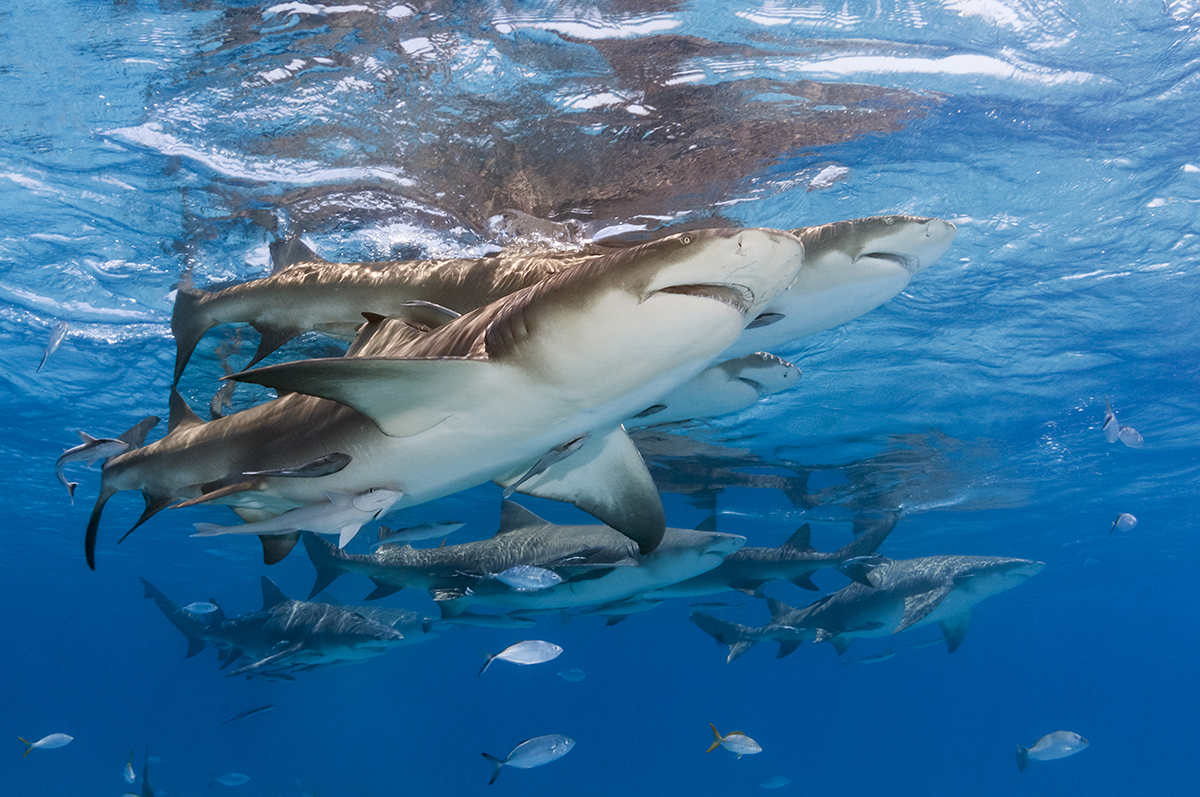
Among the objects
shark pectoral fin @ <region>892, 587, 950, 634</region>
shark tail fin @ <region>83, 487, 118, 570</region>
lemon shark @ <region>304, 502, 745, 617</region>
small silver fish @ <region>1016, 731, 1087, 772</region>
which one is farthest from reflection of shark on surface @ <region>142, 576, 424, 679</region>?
small silver fish @ <region>1016, 731, 1087, 772</region>

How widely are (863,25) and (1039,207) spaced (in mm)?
4253

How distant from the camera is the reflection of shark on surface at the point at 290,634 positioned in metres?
13.0

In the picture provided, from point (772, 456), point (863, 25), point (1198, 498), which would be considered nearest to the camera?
point (863, 25)

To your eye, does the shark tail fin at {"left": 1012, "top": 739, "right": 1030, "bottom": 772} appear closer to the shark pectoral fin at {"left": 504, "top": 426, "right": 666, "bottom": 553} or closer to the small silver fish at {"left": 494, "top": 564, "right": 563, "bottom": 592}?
the small silver fish at {"left": 494, "top": 564, "right": 563, "bottom": 592}

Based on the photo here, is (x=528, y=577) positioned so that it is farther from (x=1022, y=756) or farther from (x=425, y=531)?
(x=1022, y=756)

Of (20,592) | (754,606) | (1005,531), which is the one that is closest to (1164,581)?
(1005,531)

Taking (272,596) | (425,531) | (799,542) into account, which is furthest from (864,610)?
(272,596)

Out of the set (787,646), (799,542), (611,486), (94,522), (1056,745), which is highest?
(611,486)

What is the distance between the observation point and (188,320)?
18.7ft

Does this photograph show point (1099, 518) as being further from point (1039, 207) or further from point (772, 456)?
point (1039, 207)

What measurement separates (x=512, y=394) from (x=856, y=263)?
3.00 metres

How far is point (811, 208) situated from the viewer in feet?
26.3

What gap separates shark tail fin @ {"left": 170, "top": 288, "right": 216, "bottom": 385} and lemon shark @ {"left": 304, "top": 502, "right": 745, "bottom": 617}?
463 cm

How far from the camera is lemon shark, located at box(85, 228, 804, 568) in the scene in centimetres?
229
